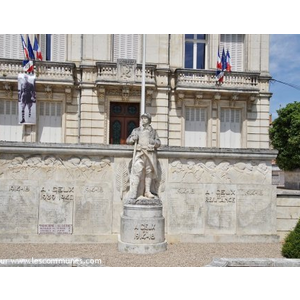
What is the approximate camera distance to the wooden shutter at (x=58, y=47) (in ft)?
56.9

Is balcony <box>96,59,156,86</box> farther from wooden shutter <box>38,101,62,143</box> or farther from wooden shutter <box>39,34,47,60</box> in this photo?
wooden shutter <box>39,34,47,60</box>

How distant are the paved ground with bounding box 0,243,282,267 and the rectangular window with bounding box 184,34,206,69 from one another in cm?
1236

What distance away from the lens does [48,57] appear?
696 inches

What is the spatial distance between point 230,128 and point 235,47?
16.1ft

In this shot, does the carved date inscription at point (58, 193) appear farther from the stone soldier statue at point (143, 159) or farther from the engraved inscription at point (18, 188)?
the stone soldier statue at point (143, 159)

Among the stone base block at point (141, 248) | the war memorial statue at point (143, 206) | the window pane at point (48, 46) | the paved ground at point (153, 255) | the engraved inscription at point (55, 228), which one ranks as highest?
the window pane at point (48, 46)

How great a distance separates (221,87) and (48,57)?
9726mm

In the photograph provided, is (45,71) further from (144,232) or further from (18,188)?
(144,232)

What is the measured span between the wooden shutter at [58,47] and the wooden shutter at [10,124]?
3.35m

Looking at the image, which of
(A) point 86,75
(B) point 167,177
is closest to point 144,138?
(B) point 167,177

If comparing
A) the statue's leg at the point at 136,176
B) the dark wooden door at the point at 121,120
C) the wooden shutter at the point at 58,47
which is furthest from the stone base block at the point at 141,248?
the wooden shutter at the point at 58,47

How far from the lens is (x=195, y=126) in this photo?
18.1 m

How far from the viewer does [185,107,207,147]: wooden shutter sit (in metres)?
18.0

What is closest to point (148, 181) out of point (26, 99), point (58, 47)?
point (26, 99)
